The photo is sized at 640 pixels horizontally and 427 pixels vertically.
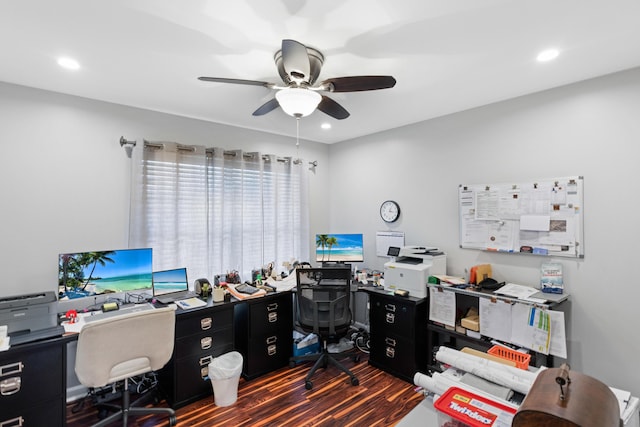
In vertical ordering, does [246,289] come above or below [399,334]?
above

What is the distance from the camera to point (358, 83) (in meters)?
1.81

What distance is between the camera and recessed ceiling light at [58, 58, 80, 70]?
199cm

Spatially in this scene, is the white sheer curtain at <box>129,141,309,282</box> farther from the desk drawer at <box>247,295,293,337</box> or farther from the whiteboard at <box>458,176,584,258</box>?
the whiteboard at <box>458,176,584,258</box>

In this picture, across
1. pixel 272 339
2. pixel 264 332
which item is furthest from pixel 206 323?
pixel 272 339

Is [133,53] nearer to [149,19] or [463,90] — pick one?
[149,19]

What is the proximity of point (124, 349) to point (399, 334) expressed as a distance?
222cm

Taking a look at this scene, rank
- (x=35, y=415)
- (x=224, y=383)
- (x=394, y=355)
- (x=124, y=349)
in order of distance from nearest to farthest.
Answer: (x=35, y=415) → (x=124, y=349) → (x=224, y=383) → (x=394, y=355)

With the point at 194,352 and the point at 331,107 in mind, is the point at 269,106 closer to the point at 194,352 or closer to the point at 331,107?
the point at 331,107

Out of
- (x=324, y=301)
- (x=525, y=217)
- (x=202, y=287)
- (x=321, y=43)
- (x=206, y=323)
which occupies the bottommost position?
(x=206, y=323)

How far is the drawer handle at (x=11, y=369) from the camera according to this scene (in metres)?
1.78

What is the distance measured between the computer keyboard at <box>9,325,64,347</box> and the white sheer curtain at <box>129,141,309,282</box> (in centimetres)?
93

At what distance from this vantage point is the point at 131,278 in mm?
2559

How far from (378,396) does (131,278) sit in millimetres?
2285

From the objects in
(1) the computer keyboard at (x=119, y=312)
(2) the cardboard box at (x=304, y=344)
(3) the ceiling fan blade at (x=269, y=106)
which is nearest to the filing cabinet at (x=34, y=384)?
(1) the computer keyboard at (x=119, y=312)
